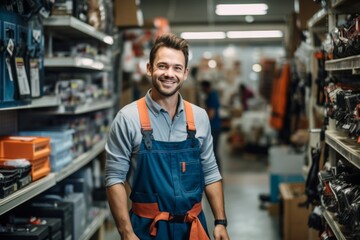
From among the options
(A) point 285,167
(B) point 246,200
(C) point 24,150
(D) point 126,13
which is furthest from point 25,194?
(B) point 246,200

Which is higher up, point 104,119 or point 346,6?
point 346,6

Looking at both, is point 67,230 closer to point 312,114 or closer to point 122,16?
point 312,114

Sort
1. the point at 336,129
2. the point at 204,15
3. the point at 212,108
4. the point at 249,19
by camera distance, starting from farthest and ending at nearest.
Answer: the point at 249,19
the point at 204,15
the point at 212,108
the point at 336,129

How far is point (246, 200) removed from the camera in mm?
7477

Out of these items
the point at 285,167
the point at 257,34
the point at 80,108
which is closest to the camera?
the point at 80,108

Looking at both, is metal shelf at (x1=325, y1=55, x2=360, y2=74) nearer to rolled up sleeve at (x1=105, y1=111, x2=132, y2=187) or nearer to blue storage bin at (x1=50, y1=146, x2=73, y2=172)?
rolled up sleeve at (x1=105, y1=111, x2=132, y2=187)

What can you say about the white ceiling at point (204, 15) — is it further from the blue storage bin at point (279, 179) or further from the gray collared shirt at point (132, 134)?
the gray collared shirt at point (132, 134)

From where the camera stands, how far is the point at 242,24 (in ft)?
44.5

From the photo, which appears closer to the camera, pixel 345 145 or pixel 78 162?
pixel 345 145

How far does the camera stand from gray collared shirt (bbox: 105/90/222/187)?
8.25 feet

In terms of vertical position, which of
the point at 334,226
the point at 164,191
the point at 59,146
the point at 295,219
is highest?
the point at 59,146

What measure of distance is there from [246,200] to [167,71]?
17.2 ft

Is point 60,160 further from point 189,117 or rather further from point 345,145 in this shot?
point 345,145

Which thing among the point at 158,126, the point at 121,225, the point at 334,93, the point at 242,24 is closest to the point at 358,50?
the point at 334,93
